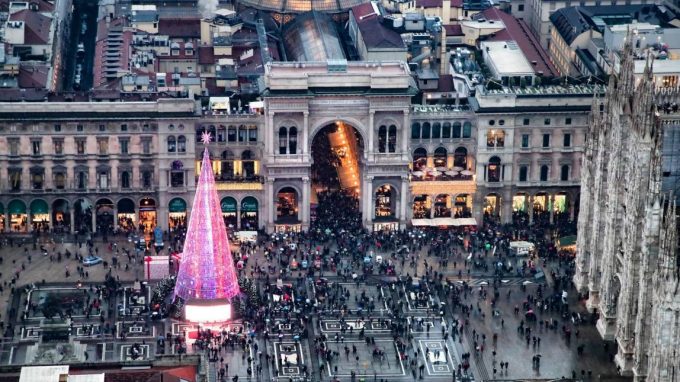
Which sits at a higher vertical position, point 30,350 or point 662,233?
point 662,233

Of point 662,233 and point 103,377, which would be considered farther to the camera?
point 662,233

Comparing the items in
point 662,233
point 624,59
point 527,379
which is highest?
point 624,59

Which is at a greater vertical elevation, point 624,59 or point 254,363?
point 624,59

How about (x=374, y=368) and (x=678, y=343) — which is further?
(x=374, y=368)

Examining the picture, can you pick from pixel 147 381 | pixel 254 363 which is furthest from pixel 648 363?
pixel 147 381

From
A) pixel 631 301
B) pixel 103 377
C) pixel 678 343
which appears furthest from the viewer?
pixel 631 301

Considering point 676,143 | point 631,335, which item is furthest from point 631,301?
point 676,143

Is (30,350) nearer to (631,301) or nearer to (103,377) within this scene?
(103,377)

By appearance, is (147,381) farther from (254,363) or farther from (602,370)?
(602,370)

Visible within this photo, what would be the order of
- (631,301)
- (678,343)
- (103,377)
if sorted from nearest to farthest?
(103,377) → (678,343) → (631,301)
